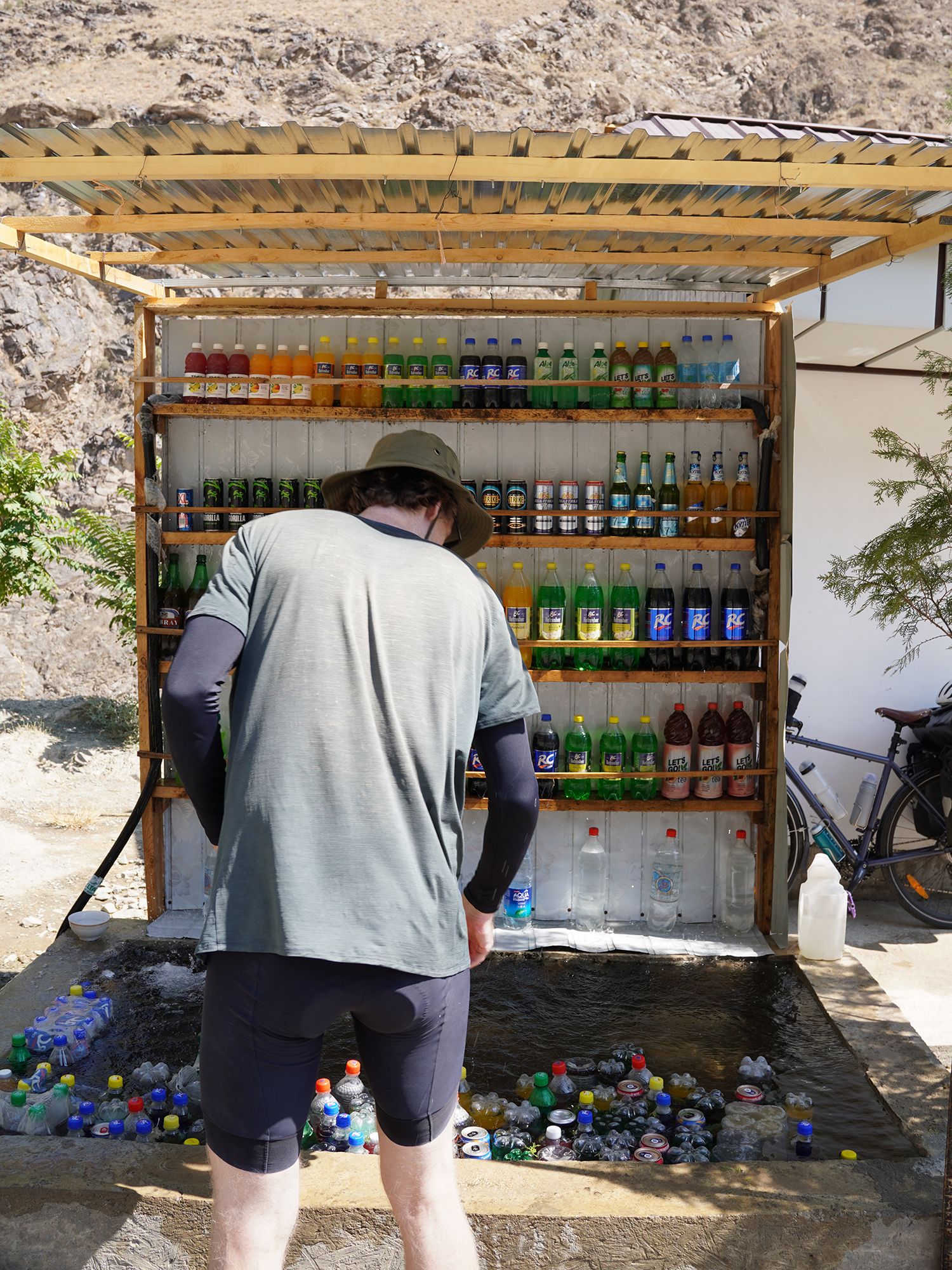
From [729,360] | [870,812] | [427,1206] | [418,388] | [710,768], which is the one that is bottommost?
[870,812]

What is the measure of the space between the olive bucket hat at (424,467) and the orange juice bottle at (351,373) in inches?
87.5

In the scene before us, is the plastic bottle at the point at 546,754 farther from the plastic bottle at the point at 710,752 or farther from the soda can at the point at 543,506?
the soda can at the point at 543,506

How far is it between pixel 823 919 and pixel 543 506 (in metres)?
2.26

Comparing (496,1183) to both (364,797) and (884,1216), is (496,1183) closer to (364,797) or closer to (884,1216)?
(884,1216)

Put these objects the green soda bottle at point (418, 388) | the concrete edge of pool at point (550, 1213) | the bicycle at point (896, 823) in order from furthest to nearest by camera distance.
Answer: the bicycle at point (896, 823) → the green soda bottle at point (418, 388) → the concrete edge of pool at point (550, 1213)

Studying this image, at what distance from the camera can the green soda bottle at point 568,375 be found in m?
4.79

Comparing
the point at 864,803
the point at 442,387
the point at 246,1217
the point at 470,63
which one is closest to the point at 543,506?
the point at 442,387

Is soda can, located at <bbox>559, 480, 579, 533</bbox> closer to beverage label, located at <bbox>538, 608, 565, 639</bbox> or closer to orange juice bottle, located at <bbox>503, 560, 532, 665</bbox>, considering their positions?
orange juice bottle, located at <bbox>503, 560, 532, 665</bbox>

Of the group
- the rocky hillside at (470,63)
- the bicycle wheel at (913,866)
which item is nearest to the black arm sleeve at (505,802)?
the bicycle wheel at (913,866)

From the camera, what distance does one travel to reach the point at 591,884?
16.8 ft

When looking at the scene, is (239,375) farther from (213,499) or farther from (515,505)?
(515,505)

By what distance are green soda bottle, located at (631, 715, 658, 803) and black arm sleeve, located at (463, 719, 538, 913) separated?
2.88m

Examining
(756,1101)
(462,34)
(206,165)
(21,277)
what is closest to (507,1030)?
(756,1101)

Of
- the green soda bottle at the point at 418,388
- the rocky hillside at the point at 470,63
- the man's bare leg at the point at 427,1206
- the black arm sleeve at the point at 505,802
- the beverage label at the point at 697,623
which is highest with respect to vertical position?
the rocky hillside at the point at 470,63
